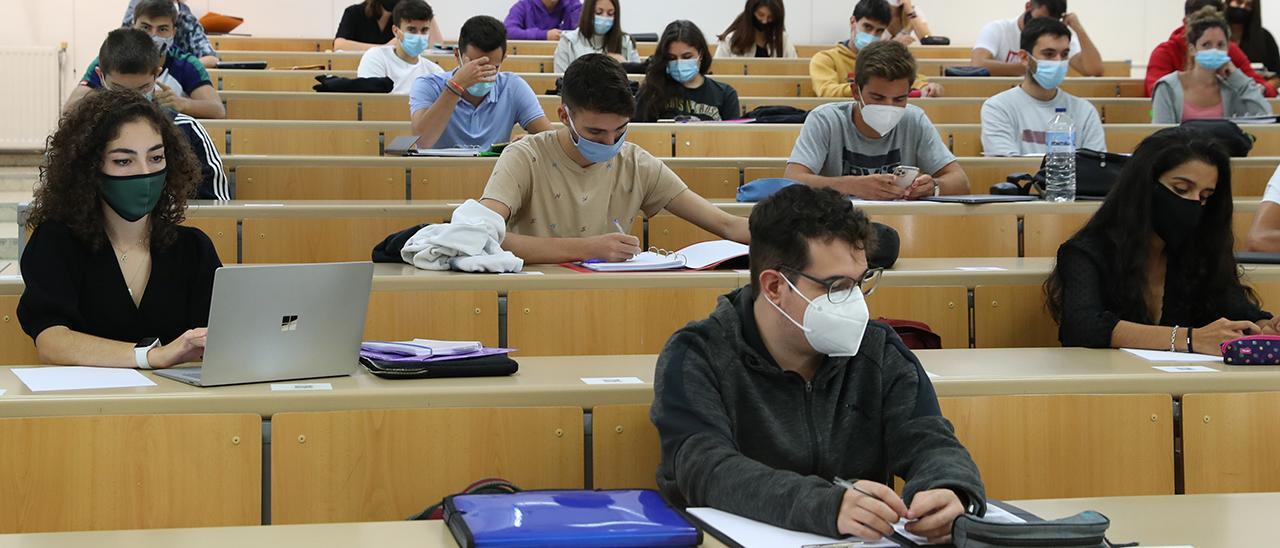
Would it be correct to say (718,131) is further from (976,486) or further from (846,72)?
(976,486)

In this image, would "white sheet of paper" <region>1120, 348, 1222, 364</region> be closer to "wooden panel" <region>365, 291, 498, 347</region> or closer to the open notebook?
the open notebook

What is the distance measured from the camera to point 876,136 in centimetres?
437

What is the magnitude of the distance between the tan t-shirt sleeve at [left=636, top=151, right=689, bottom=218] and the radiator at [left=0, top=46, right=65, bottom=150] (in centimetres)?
686

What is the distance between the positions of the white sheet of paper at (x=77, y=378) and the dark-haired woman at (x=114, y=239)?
13cm

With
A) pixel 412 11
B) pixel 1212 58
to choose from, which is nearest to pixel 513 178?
pixel 412 11

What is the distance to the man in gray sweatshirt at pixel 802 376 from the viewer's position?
6.18ft

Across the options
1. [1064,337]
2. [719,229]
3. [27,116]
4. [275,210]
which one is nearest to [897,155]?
[719,229]

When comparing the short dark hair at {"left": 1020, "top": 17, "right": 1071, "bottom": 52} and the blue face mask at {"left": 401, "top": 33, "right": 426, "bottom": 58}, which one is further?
the blue face mask at {"left": 401, "top": 33, "right": 426, "bottom": 58}

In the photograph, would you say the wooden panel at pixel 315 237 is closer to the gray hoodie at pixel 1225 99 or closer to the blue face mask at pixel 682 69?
the blue face mask at pixel 682 69

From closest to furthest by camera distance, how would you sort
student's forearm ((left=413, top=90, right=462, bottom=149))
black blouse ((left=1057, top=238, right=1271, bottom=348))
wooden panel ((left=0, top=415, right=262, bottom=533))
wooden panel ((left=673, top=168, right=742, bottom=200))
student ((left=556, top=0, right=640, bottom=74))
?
wooden panel ((left=0, top=415, right=262, bottom=533)), black blouse ((left=1057, top=238, right=1271, bottom=348)), wooden panel ((left=673, top=168, right=742, bottom=200)), student's forearm ((left=413, top=90, right=462, bottom=149)), student ((left=556, top=0, right=640, bottom=74))

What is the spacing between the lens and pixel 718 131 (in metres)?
5.58

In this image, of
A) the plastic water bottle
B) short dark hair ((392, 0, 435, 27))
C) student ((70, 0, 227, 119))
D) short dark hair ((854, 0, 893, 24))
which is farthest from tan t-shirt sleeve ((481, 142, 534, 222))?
short dark hair ((854, 0, 893, 24))

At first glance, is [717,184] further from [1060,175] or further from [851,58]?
[851,58]

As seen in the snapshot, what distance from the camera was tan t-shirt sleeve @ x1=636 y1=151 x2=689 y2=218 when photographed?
141 inches
